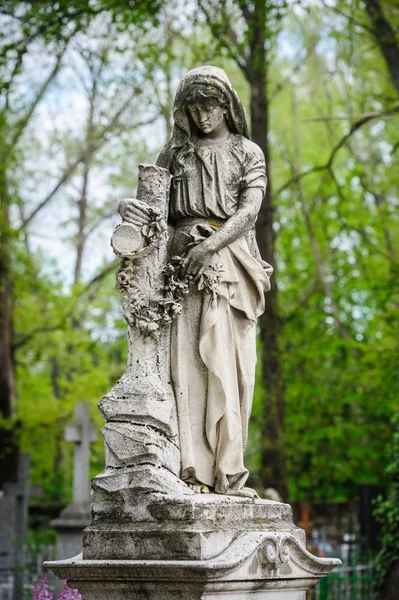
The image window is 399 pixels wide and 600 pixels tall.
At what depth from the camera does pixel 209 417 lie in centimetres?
562

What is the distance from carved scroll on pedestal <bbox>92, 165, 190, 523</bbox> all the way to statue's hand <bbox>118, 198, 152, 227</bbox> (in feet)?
0.11

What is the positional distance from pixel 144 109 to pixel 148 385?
19.4 metres

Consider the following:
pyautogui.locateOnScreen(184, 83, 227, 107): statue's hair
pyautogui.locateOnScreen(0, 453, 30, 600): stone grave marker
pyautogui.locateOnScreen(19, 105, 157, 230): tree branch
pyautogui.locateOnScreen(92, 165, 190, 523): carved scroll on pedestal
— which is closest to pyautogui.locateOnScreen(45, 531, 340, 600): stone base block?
pyautogui.locateOnScreen(92, 165, 190, 523): carved scroll on pedestal

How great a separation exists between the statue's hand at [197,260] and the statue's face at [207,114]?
32.5 inches

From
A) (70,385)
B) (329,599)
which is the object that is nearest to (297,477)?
(70,385)

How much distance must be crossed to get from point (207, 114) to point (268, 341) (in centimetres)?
963

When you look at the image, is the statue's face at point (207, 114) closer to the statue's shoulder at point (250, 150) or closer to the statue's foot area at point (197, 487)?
the statue's shoulder at point (250, 150)

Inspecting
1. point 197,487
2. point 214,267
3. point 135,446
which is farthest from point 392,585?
point 135,446

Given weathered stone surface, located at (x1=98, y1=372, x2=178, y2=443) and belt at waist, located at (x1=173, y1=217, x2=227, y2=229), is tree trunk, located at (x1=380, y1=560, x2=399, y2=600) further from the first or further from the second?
belt at waist, located at (x1=173, y1=217, x2=227, y2=229)

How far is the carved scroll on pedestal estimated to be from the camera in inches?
206

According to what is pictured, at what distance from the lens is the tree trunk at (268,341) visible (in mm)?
14898

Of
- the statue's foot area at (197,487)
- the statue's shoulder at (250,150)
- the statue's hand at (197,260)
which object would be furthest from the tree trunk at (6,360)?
the statue's foot area at (197,487)

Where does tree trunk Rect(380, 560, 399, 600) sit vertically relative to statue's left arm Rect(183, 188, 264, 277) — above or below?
below

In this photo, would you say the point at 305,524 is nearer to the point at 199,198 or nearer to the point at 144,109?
the point at 144,109
